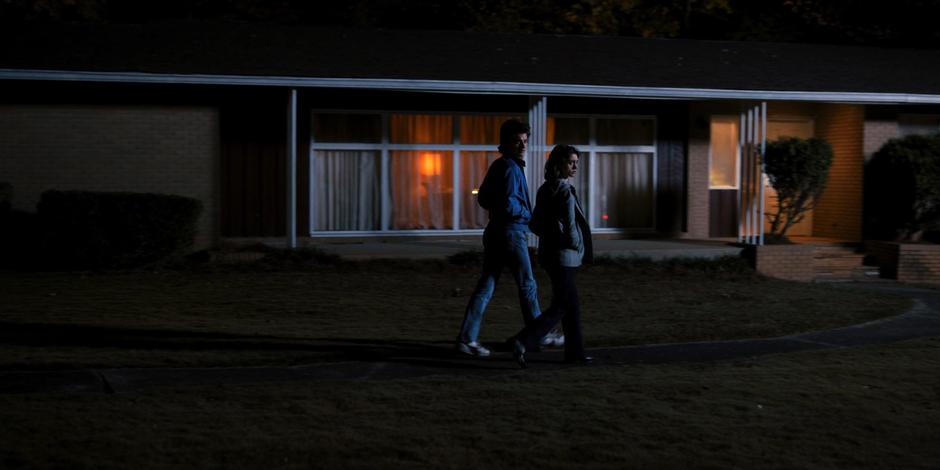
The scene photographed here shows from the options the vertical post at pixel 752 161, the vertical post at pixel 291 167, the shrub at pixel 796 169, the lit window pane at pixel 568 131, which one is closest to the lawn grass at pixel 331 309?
the vertical post at pixel 291 167

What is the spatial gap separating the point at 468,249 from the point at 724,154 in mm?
5677

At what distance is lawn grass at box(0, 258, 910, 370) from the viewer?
9.23 metres

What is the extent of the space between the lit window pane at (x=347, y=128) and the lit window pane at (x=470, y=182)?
1.47 metres

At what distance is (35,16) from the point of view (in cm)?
2412

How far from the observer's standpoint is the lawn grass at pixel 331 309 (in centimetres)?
923

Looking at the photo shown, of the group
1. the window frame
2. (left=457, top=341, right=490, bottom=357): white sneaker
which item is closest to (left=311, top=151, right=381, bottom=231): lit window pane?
the window frame

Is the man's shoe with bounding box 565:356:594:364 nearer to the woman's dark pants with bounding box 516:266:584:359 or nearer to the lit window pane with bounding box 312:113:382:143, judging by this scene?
the woman's dark pants with bounding box 516:266:584:359

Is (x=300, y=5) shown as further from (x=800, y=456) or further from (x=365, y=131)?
(x=800, y=456)

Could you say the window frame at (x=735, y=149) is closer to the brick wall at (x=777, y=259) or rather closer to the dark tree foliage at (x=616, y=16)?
the brick wall at (x=777, y=259)

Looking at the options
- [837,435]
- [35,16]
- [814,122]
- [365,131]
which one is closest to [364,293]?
[365,131]

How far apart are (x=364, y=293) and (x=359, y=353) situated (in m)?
4.12

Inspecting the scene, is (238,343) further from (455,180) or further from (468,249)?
(455,180)

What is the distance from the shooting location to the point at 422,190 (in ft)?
59.2

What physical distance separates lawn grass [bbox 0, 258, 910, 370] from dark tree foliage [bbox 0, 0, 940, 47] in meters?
14.9
